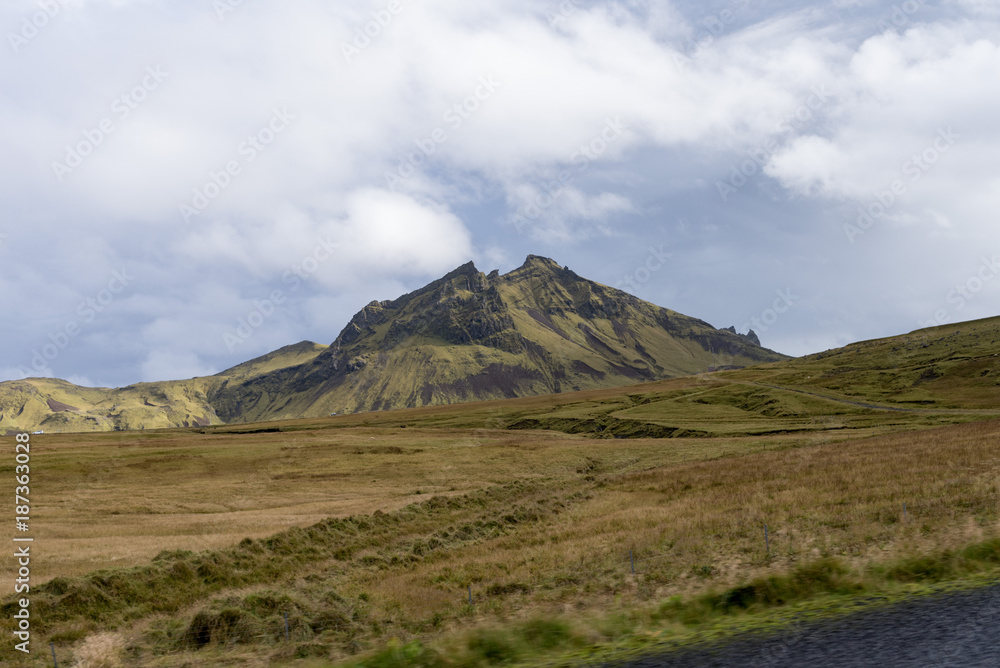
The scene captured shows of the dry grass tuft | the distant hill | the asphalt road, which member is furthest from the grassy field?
the distant hill

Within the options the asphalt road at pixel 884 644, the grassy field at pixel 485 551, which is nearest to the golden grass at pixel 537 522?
the grassy field at pixel 485 551

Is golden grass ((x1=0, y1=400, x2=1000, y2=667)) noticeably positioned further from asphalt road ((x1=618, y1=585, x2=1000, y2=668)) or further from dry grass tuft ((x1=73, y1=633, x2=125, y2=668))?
asphalt road ((x1=618, y1=585, x2=1000, y2=668))

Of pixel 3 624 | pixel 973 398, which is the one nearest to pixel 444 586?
pixel 3 624

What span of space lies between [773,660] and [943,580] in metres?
6.70

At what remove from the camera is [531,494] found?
52.9 metres

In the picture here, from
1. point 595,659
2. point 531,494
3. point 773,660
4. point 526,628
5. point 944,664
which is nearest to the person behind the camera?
point 944,664

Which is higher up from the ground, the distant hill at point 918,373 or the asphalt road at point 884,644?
the distant hill at point 918,373

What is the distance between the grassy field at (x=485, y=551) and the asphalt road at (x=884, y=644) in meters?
1.39

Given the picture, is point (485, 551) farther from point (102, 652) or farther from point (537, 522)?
point (102, 652)

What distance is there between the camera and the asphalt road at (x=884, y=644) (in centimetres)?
1173

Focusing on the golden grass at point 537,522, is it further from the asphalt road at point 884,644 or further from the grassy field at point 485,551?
the asphalt road at point 884,644

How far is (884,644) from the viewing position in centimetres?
1238

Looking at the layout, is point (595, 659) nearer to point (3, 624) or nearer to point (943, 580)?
point (943, 580)

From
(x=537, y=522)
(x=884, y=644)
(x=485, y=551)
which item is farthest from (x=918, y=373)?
(x=884, y=644)
